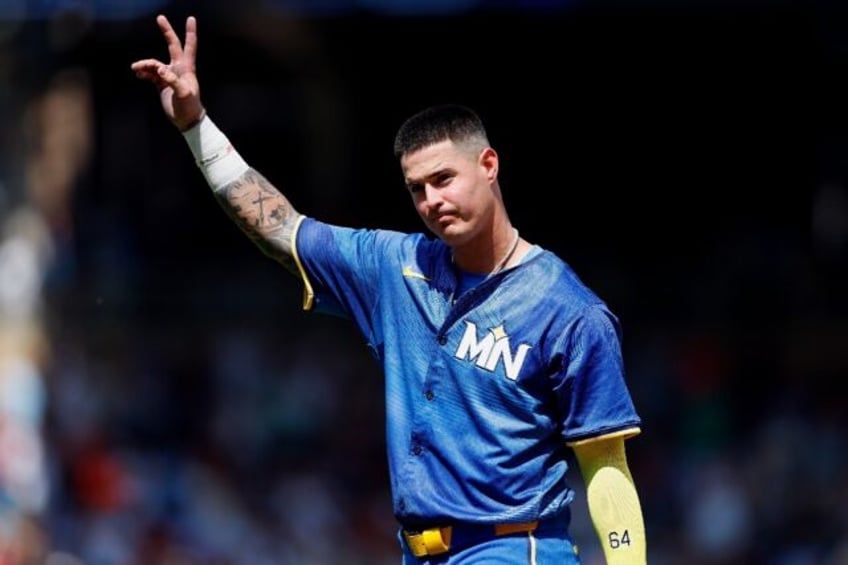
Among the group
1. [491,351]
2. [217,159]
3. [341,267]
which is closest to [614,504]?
[491,351]

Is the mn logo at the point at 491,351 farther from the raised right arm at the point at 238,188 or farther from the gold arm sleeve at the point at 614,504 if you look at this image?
the raised right arm at the point at 238,188

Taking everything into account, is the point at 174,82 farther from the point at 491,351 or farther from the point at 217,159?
the point at 491,351

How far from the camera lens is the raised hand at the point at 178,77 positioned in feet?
20.1

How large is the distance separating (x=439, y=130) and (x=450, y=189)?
0.20 m

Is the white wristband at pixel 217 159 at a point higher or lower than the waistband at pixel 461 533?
higher

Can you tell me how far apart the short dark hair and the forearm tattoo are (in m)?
0.53

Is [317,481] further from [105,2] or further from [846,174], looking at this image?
[846,174]

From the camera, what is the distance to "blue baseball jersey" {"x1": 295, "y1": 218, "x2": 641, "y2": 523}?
5.77 m

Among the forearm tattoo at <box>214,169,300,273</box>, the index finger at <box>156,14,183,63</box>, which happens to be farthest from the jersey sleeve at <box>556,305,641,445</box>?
the index finger at <box>156,14,183,63</box>

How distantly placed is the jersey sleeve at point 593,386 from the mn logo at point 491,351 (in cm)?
15

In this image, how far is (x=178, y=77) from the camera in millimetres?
6176

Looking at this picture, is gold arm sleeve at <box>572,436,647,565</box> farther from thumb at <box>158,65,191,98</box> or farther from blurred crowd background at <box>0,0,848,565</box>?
blurred crowd background at <box>0,0,848,565</box>

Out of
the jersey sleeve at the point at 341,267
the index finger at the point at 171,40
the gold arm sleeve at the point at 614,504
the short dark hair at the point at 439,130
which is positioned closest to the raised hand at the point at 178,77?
the index finger at the point at 171,40

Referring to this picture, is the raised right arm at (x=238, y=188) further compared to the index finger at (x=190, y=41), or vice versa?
the raised right arm at (x=238, y=188)
